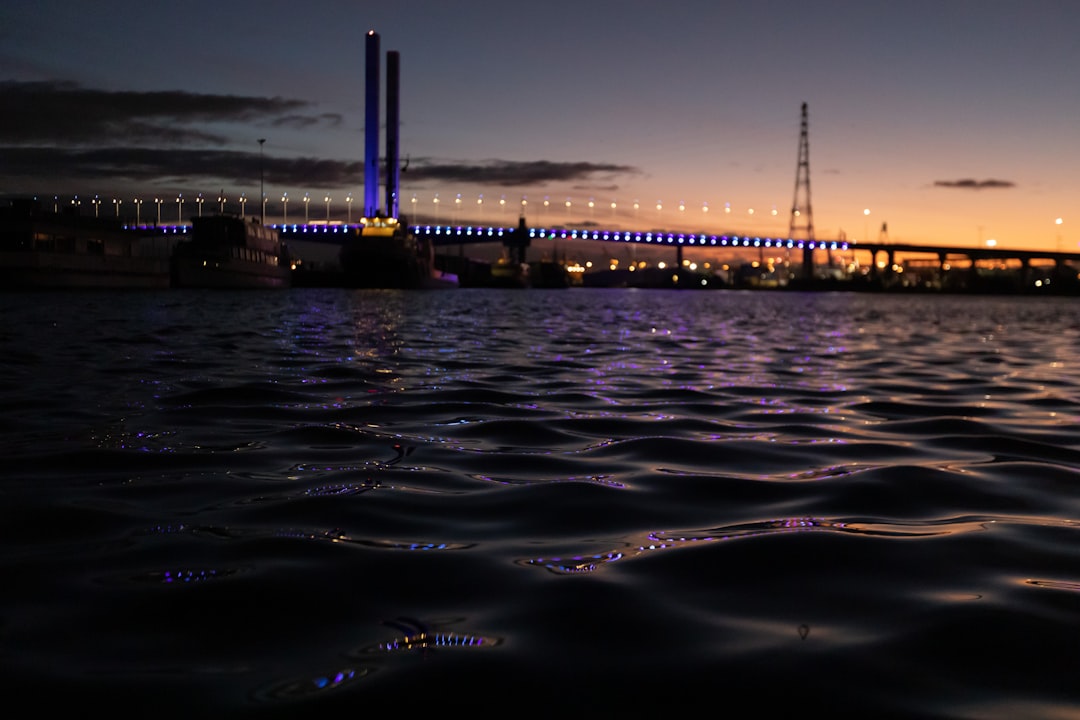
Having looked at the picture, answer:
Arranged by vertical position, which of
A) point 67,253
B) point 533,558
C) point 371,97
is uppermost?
point 371,97

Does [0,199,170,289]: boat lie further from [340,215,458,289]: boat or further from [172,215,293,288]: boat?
[340,215,458,289]: boat

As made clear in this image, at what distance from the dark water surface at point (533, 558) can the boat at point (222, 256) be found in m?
61.4

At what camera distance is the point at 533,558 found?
292 cm

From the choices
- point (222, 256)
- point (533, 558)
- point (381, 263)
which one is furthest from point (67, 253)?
point (533, 558)

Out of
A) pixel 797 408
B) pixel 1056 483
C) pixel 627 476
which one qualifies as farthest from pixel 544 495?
pixel 797 408

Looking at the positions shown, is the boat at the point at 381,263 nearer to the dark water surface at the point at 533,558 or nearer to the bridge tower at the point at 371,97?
the bridge tower at the point at 371,97

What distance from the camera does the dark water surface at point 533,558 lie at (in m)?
1.95

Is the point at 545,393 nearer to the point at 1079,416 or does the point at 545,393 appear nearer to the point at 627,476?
the point at 627,476

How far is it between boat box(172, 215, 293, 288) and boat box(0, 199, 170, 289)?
1755mm

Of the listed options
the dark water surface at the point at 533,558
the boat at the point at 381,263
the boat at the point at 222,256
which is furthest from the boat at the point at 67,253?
the dark water surface at the point at 533,558

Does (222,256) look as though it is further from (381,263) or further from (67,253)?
(381,263)

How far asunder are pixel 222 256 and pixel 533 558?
219 ft

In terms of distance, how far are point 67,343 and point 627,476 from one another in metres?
10.7

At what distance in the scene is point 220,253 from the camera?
65438 millimetres
